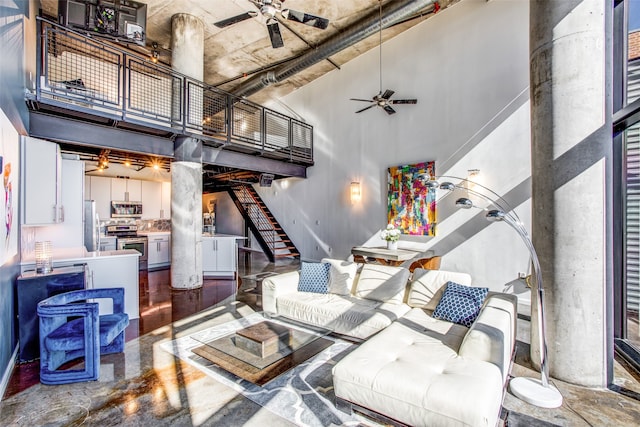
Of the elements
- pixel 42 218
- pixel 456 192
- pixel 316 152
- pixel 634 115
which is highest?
pixel 316 152

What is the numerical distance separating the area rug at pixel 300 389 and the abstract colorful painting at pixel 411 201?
3.50 meters

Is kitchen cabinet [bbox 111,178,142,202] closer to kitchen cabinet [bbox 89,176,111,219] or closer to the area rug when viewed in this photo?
kitchen cabinet [bbox 89,176,111,219]

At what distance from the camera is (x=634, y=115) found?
8.63ft

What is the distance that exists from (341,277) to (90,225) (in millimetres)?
4582

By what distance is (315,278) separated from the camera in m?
4.27

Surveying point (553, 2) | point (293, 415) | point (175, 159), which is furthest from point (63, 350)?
point (553, 2)

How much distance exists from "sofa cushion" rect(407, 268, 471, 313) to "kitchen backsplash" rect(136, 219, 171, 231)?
27.3ft

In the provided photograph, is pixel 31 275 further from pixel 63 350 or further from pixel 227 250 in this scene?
pixel 227 250

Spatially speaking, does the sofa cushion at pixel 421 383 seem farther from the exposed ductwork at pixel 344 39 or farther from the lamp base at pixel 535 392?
the exposed ductwork at pixel 344 39

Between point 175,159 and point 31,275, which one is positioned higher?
point 175,159

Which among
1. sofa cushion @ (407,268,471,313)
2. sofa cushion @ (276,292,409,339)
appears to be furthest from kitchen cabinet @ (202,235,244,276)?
sofa cushion @ (407,268,471,313)

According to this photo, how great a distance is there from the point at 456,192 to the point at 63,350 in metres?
5.99

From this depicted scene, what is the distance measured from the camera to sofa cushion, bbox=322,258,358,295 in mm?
4148

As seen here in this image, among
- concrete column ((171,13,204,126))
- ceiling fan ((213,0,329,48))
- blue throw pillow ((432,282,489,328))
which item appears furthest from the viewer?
concrete column ((171,13,204,126))
